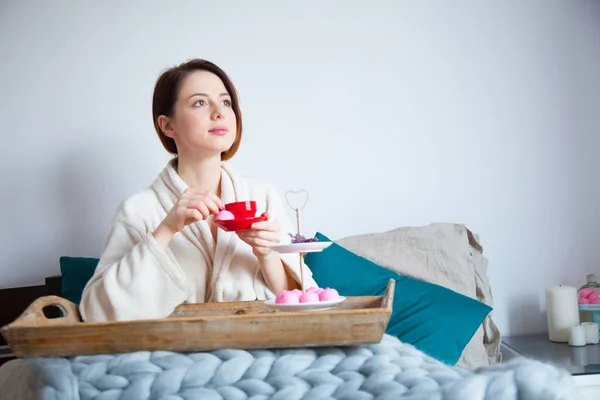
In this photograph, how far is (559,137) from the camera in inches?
98.0

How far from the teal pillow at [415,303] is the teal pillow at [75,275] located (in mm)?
620

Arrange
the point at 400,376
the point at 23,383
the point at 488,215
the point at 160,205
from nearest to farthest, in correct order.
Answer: the point at 400,376 → the point at 23,383 → the point at 160,205 → the point at 488,215

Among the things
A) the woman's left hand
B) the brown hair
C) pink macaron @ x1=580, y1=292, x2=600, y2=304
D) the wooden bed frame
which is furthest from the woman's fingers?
pink macaron @ x1=580, y1=292, x2=600, y2=304

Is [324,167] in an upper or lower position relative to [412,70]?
lower

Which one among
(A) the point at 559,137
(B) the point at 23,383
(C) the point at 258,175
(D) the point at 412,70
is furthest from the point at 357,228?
(B) the point at 23,383

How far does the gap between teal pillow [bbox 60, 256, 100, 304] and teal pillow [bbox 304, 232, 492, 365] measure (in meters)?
0.62

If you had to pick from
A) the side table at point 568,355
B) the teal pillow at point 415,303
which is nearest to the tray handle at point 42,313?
the teal pillow at point 415,303

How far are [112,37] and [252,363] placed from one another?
5.90 ft

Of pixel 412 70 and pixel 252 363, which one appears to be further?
pixel 412 70

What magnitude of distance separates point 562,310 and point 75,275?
154cm

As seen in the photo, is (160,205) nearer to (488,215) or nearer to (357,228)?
(357,228)

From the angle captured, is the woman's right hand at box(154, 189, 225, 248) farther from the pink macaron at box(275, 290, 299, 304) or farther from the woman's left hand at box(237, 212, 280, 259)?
the pink macaron at box(275, 290, 299, 304)

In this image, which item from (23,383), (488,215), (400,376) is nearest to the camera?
(400,376)

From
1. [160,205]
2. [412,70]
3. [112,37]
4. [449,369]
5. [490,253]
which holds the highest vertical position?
[112,37]
